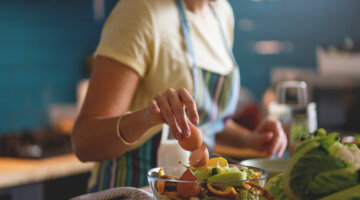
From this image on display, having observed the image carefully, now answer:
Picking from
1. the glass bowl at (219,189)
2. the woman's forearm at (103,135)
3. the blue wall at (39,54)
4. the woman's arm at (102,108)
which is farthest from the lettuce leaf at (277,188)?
the blue wall at (39,54)

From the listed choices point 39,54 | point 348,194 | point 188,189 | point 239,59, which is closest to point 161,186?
point 188,189

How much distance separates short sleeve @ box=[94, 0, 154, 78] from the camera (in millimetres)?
1338

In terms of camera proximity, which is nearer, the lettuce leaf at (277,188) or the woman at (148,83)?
the lettuce leaf at (277,188)

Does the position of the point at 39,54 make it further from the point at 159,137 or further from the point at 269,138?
the point at 269,138

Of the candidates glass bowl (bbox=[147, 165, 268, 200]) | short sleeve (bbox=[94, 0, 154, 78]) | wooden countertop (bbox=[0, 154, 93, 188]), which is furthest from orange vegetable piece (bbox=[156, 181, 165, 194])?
wooden countertop (bbox=[0, 154, 93, 188])

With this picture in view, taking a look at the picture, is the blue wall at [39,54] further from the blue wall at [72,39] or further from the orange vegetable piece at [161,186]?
the orange vegetable piece at [161,186]

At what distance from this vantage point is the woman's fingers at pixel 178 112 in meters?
0.91

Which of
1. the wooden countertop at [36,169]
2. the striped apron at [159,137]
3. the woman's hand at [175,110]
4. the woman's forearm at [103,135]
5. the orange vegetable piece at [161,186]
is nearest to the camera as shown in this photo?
the orange vegetable piece at [161,186]

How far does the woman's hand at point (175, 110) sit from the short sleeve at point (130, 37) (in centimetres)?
36

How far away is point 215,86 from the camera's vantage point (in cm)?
164

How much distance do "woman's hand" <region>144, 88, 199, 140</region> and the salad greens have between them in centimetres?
21

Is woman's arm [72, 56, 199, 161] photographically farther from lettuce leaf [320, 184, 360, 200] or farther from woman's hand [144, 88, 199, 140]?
lettuce leaf [320, 184, 360, 200]

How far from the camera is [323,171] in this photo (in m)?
0.72

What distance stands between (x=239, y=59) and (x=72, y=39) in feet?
3.95
